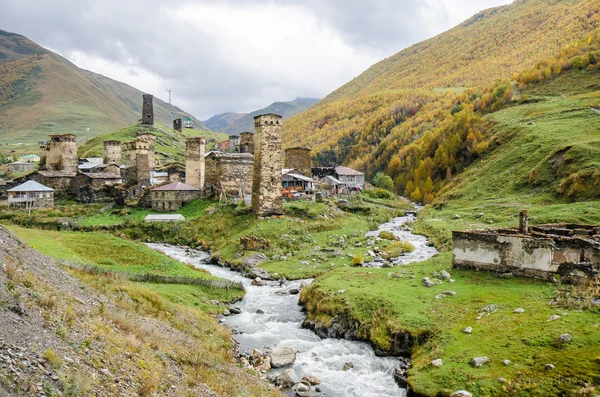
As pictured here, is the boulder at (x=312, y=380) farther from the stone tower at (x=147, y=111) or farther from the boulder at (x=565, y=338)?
the stone tower at (x=147, y=111)

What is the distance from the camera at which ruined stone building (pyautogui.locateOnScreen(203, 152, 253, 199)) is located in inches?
1816

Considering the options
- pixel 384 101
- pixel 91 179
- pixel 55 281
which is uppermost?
pixel 384 101

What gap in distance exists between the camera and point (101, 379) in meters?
8.33

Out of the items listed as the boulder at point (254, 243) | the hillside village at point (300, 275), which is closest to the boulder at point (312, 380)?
the hillside village at point (300, 275)

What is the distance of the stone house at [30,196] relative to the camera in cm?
4509

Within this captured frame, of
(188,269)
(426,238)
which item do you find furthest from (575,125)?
(188,269)

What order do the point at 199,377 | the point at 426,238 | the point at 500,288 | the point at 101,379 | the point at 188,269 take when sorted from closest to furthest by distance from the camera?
the point at 101,379 < the point at 199,377 < the point at 500,288 < the point at 188,269 < the point at 426,238

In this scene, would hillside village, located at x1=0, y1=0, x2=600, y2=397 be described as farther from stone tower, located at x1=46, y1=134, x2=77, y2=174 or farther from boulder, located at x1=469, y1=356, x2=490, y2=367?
stone tower, located at x1=46, y1=134, x2=77, y2=174

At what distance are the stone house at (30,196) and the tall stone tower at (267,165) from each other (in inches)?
1060

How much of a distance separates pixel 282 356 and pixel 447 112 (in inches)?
4103

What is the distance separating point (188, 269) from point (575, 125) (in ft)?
181

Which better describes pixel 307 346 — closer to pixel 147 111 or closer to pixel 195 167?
pixel 195 167

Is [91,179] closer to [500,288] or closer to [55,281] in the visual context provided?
[55,281]

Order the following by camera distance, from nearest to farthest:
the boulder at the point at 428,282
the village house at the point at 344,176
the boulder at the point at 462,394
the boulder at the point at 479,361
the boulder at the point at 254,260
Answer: the boulder at the point at 462,394 → the boulder at the point at 479,361 → the boulder at the point at 428,282 → the boulder at the point at 254,260 → the village house at the point at 344,176
